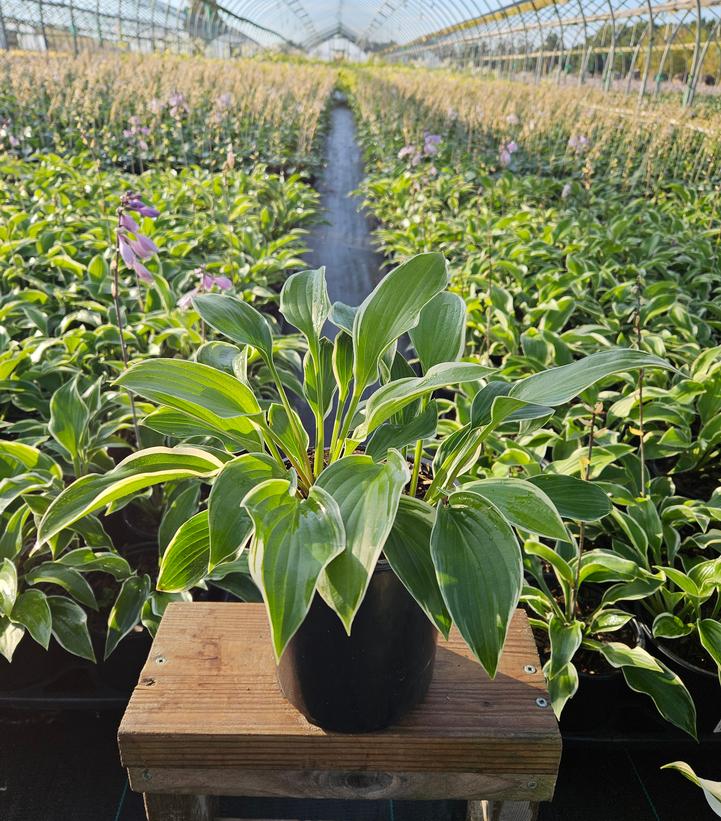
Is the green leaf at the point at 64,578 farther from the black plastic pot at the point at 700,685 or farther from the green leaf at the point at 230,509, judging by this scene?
the black plastic pot at the point at 700,685

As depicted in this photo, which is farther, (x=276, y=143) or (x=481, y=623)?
(x=276, y=143)

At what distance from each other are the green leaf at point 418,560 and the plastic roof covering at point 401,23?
33.6 feet

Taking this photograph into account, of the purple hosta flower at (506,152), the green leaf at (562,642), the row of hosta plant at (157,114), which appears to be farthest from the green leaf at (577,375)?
the row of hosta plant at (157,114)

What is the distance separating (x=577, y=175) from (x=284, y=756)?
6576 mm

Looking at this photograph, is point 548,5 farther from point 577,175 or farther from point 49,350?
point 49,350

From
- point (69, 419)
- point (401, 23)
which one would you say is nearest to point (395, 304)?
point (69, 419)

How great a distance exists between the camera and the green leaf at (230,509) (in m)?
0.75

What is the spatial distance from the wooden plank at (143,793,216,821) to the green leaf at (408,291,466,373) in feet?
2.39

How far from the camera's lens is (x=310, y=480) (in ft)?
3.10

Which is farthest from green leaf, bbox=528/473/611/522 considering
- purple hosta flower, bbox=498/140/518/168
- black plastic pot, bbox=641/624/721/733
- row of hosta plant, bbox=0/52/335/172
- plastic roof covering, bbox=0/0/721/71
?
plastic roof covering, bbox=0/0/721/71

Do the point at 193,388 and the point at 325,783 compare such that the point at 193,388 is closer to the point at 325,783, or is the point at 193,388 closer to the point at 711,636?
the point at 325,783

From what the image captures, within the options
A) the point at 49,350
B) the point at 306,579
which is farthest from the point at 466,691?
the point at 49,350

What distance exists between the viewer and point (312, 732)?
2.88 feet

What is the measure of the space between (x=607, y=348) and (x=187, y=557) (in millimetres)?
2047
